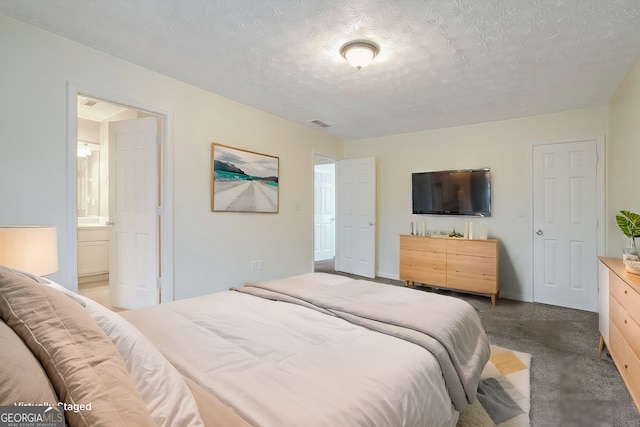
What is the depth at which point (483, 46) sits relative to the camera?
226 centimetres

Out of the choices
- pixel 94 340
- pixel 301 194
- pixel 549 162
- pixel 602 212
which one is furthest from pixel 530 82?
pixel 94 340

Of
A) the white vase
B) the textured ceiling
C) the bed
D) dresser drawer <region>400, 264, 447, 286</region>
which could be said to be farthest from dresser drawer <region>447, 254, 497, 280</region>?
the bed

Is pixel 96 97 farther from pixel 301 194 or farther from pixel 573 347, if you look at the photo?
pixel 573 347

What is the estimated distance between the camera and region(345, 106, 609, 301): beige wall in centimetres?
367

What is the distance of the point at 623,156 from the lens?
282cm

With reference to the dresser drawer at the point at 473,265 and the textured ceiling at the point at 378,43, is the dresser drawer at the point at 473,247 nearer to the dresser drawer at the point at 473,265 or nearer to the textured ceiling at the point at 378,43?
the dresser drawer at the point at 473,265

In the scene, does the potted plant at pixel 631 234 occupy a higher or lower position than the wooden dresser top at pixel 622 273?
higher

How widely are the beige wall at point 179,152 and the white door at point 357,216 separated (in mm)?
473

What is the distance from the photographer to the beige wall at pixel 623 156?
2.45 metres

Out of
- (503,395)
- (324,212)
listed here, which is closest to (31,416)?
(503,395)

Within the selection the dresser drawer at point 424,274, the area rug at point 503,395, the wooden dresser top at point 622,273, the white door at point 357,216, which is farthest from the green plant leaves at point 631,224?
the white door at point 357,216

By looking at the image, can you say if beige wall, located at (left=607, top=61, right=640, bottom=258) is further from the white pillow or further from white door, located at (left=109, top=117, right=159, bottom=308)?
white door, located at (left=109, top=117, right=159, bottom=308)

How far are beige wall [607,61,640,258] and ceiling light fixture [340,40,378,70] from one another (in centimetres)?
216

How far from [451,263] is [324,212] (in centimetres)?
374
